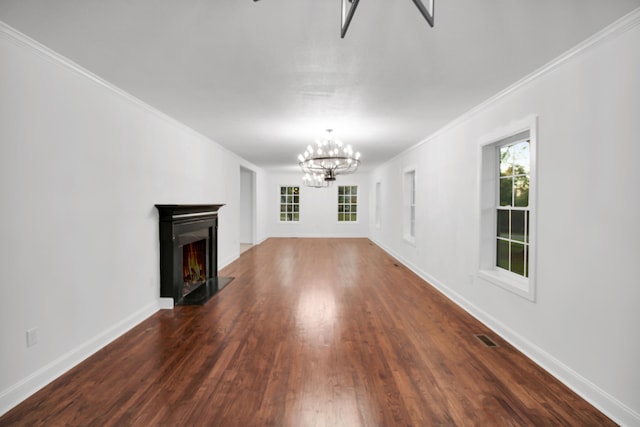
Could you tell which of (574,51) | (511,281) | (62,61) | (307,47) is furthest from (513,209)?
(62,61)

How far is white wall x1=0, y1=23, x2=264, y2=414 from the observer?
2137 mm

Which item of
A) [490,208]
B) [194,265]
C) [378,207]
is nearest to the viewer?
[490,208]

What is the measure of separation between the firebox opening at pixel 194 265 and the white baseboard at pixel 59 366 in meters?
1.21

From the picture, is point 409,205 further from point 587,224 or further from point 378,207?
point 587,224

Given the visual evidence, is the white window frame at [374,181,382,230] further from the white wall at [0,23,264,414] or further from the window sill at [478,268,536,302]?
the white wall at [0,23,264,414]

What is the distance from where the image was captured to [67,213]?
101 inches

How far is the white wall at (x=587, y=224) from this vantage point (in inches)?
77.3

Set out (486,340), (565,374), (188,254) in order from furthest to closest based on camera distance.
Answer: (188,254) < (486,340) < (565,374)

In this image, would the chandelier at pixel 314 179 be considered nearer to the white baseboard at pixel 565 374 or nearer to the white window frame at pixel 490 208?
the white window frame at pixel 490 208

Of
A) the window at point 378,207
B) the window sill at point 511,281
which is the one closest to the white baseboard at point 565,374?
the window sill at point 511,281

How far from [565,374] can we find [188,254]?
4.65 m

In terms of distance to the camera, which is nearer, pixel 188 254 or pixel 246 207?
pixel 188 254

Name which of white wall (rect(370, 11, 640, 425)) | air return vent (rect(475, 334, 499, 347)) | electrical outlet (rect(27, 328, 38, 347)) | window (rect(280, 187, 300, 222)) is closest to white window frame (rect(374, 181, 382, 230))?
window (rect(280, 187, 300, 222))

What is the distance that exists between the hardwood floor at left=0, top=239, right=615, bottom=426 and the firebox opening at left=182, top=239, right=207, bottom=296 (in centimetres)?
80
